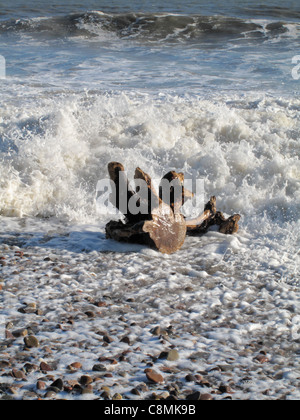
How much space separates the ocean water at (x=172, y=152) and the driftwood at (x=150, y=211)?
0.12 metres

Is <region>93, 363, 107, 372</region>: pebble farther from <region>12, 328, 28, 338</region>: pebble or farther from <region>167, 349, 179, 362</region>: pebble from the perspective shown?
<region>12, 328, 28, 338</region>: pebble

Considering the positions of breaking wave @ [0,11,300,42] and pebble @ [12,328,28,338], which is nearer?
pebble @ [12,328,28,338]

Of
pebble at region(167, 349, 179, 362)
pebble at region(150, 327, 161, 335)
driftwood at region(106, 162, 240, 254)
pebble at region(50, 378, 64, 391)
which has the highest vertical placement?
driftwood at region(106, 162, 240, 254)

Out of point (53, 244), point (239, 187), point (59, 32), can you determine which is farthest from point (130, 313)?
point (59, 32)

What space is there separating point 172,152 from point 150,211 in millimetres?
2322

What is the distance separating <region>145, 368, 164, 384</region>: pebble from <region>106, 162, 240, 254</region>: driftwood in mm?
1600

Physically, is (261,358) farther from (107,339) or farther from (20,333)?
(20,333)

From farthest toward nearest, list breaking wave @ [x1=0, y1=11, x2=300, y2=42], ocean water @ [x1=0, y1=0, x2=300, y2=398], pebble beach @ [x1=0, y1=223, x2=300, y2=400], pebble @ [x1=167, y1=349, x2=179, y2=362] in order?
breaking wave @ [x1=0, y1=11, x2=300, y2=42] → ocean water @ [x1=0, y1=0, x2=300, y2=398] → pebble @ [x1=167, y1=349, x2=179, y2=362] → pebble beach @ [x1=0, y1=223, x2=300, y2=400]

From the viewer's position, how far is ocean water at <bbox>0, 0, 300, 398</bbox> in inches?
152

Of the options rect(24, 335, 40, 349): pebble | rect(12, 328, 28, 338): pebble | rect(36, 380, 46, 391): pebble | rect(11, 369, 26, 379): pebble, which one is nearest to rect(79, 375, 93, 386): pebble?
rect(36, 380, 46, 391): pebble

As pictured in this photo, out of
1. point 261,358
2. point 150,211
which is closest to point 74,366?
point 261,358

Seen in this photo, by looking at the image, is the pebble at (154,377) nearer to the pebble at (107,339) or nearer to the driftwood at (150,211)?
the pebble at (107,339)

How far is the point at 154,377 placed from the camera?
2.42 m
